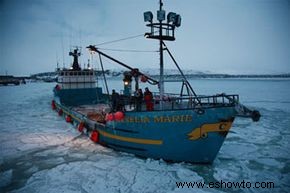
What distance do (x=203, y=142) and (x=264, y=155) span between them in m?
4.08

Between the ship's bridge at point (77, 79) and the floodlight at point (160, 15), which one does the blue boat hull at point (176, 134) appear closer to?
the floodlight at point (160, 15)

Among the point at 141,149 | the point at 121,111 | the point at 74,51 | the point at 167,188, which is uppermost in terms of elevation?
the point at 74,51

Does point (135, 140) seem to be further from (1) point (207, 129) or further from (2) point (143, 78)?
(2) point (143, 78)

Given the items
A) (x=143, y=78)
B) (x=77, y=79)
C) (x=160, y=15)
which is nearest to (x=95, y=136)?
(x=143, y=78)

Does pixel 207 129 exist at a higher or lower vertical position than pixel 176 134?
higher

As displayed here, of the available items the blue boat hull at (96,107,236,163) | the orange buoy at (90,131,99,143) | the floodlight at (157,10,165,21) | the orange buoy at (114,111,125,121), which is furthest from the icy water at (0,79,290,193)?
the floodlight at (157,10,165,21)

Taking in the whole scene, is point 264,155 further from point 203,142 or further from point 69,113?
point 69,113

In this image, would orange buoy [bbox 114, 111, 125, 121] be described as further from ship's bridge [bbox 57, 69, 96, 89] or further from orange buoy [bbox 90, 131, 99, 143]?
ship's bridge [bbox 57, 69, 96, 89]

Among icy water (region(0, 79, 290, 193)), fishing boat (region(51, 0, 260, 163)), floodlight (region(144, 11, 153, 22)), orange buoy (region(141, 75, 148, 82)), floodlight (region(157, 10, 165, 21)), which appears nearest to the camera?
icy water (region(0, 79, 290, 193))

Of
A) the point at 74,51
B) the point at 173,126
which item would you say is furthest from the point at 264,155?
the point at 74,51

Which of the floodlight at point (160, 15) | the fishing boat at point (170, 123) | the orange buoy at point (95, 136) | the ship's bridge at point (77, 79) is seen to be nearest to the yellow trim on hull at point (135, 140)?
the fishing boat at point (170, 123)

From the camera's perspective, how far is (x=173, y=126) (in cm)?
998

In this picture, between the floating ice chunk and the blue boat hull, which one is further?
the blue boat hull

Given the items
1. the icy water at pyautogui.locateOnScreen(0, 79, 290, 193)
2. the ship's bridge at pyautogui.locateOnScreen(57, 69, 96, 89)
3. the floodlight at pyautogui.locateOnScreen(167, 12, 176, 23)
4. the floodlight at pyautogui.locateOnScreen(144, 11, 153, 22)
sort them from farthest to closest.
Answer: the ship's bridge at pyautogui.locateOnScreen(57, 69, 96, 89), the floodlight at pyautogui.locateOnScreen(167, 12, 176, 23), the floodlight at pyautogui.locateOnScreen(144, 11, 153, 22), the icy water at pyautogui.locateOnScreen(0, 79, 290, 193)
